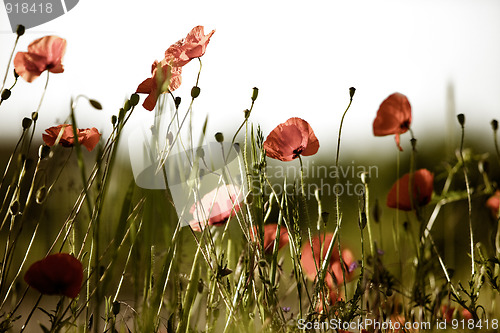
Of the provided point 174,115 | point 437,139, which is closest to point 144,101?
point 174,115

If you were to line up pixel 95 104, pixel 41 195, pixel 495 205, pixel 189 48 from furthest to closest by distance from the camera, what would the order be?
1. pixel 495 205
2. pixel 189 48
3. pixel 41 195
4. pixel 95 104

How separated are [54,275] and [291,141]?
1.44 feet

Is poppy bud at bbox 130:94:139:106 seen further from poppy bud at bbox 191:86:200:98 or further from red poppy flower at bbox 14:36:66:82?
red poppy flower at bbox 14:36:66:82

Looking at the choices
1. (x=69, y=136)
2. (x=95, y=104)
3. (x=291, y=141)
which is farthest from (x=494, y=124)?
(x=69, y=136)

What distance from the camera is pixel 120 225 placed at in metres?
0.67

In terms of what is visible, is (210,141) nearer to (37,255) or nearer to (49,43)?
(49,43)

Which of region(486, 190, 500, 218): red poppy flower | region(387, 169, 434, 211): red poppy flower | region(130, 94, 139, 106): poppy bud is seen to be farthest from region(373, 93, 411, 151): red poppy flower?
region(130, 94, 139, 106): poppy bud

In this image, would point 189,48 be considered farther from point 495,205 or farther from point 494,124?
point 495,205

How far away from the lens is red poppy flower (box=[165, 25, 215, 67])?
2.73 ft

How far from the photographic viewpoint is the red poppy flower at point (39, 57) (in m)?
0.89

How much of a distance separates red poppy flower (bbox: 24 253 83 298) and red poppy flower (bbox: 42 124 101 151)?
253 millimetres

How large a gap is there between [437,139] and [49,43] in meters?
2.76

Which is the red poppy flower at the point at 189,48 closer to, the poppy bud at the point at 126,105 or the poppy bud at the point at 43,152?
the poppy bud at the point at 126,105

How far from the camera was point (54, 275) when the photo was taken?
0.67 meters
